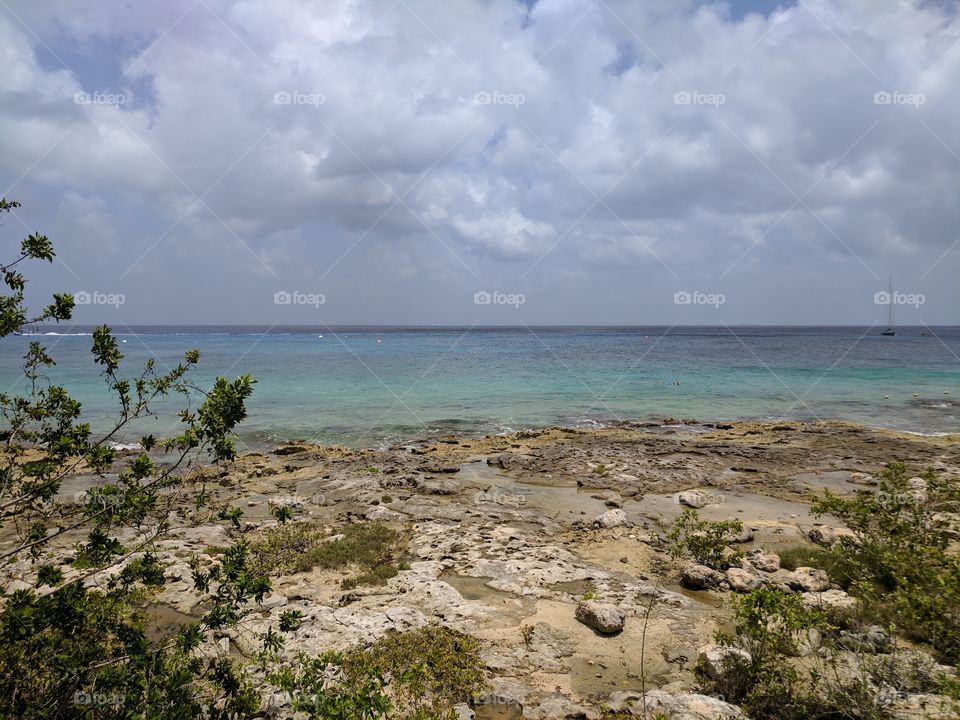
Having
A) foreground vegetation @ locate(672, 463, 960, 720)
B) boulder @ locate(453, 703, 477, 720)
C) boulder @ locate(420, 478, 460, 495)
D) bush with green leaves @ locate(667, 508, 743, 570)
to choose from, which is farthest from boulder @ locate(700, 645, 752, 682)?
boulder @ locate(420, 478, 460, 495)

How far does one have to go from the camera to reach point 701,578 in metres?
8.76

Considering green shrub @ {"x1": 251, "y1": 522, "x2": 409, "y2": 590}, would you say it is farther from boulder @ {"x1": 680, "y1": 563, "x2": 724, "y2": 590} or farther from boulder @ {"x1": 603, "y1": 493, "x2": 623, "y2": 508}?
boulder @ {"x1": 603, "y1": 493, "x2": 623, "y2": 508}

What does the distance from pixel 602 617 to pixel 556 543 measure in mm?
3517

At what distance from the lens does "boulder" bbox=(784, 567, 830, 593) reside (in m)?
8.38

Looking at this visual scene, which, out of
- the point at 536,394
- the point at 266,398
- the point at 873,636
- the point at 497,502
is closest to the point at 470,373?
the point at 536,394

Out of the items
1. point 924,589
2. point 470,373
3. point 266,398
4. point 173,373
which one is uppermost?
point 470,373

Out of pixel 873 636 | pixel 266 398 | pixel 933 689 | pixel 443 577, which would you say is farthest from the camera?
pixel 266 398

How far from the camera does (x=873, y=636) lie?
614 centimetres

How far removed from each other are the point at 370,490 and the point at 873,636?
11.8 meters

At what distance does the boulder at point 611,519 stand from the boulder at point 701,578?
2873mm

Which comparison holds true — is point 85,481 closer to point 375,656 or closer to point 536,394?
point 375,656

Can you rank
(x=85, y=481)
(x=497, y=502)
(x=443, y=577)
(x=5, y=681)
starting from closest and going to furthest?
1. (x=5, y=681)
2. (x=443, y=577)
3. (x=497, y=502)
4. (x=85, y=481)

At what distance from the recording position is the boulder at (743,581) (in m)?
8.63

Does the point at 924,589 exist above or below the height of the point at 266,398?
below
